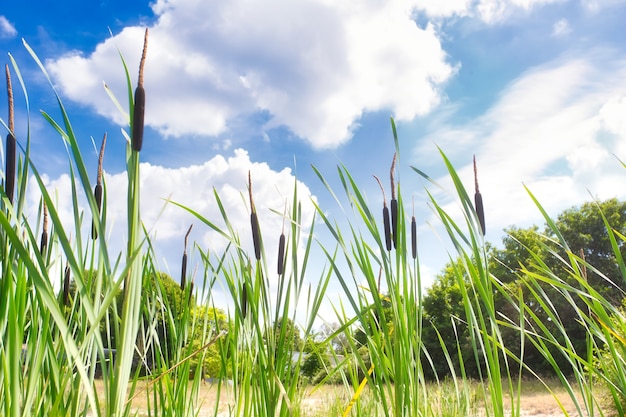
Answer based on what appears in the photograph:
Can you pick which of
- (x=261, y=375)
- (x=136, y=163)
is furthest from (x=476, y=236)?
(x=136, y=163)

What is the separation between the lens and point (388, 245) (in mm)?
962

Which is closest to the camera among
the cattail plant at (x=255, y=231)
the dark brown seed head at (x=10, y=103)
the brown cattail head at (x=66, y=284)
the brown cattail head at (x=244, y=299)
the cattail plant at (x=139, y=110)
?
the cattail plant at (x=139, y=110)

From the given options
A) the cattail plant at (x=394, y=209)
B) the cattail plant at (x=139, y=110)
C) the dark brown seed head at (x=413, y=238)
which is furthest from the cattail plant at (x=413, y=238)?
the cattail plant at (x=139, y=110)

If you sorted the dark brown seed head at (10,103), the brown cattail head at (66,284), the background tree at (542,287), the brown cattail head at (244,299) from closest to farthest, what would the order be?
1. the dark brown seed head at (10,103)
2. the brown cattail head at (244,299)
3. the brown cattail head at (66,284)
4. the background tree at (542,287)

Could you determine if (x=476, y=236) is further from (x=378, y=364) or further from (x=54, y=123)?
(x=54, y=123)

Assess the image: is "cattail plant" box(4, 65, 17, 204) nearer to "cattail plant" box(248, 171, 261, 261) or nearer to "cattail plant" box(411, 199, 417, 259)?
"cattail plant" box(248, 171, 261, 261)

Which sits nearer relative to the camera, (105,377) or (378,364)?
(105,377)

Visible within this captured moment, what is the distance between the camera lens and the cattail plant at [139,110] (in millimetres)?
521

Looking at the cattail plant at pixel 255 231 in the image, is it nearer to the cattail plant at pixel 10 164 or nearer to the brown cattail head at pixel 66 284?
the cattail plant at pixel 10 164

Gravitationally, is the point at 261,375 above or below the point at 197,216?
below

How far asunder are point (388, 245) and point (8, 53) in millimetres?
698

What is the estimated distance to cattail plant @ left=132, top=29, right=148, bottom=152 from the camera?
1.71ft

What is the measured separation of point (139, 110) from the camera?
549 millimetres

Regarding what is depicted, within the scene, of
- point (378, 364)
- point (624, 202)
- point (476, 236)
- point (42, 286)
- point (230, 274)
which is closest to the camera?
point (42, 286)
